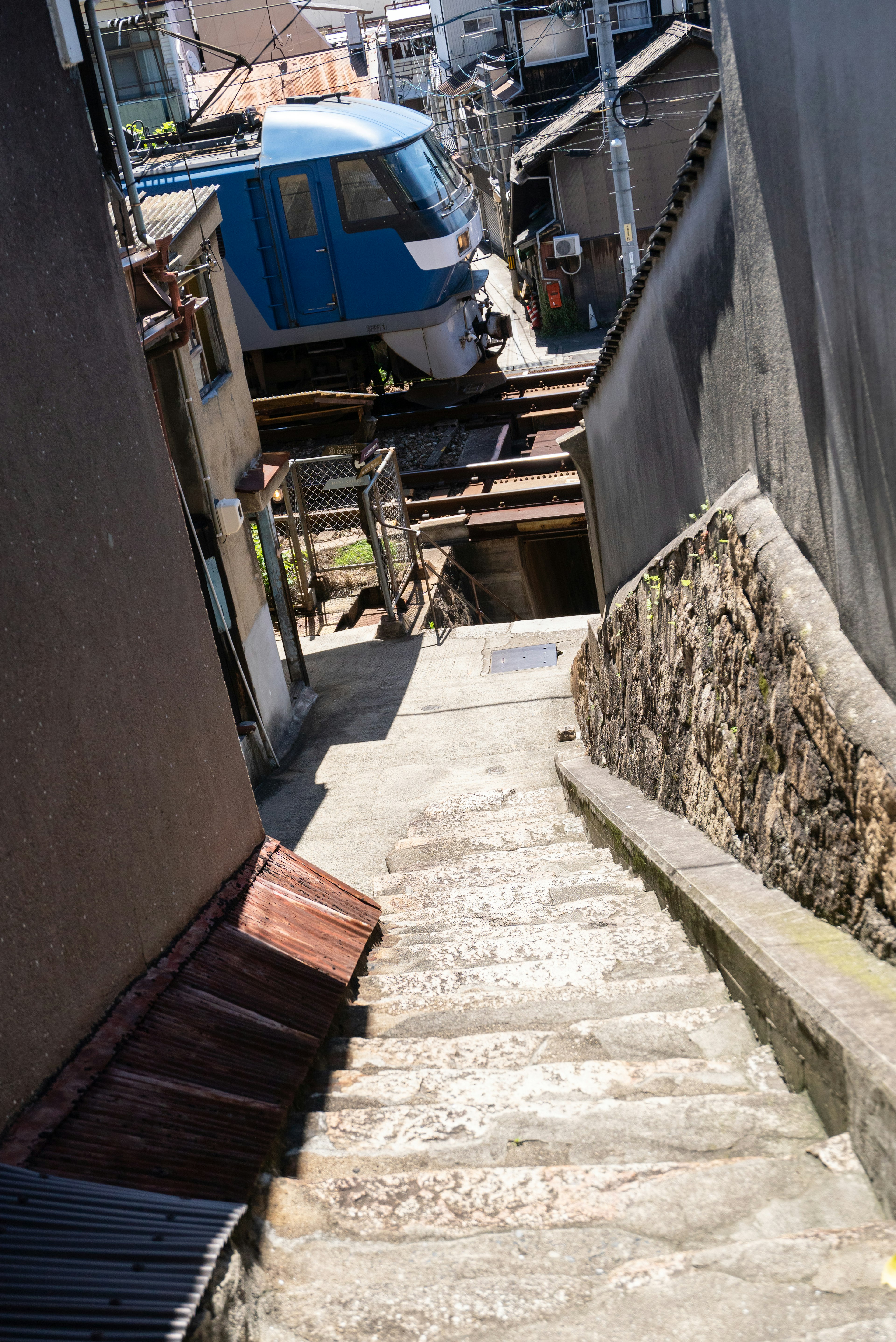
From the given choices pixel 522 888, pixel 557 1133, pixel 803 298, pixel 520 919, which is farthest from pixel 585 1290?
pixel 522 888

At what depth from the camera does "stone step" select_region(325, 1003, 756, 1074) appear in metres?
3.10

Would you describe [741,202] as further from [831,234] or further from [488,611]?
[488,611]

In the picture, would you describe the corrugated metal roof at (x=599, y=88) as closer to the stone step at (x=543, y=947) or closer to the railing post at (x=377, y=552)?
the railing post at (x=377, y=552)

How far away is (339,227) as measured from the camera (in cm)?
1700

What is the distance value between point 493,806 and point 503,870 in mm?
2587

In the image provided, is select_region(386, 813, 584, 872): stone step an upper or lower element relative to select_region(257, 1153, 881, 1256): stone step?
lower

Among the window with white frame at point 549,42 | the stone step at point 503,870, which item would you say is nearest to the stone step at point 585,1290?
the stone step at point 503,870

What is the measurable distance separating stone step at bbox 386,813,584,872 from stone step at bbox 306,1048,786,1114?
3342 mm

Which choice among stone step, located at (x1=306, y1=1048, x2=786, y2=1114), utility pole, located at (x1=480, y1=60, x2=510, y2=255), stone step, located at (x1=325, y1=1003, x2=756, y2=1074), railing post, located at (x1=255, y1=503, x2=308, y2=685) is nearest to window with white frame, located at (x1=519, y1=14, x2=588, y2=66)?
utility pole, located at (x1=480, y1=60, x2=510, y2=255)

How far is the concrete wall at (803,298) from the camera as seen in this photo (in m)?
2.51

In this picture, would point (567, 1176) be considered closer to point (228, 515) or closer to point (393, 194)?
point (228, 515)

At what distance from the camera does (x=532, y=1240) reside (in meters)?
2.22

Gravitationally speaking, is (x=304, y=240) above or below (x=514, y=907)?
above

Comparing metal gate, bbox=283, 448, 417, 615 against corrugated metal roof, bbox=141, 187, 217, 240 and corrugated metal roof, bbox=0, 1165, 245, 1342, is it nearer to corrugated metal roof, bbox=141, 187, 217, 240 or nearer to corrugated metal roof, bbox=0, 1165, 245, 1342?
corrugated metal roof, bbox=141, 187, 217, 240
